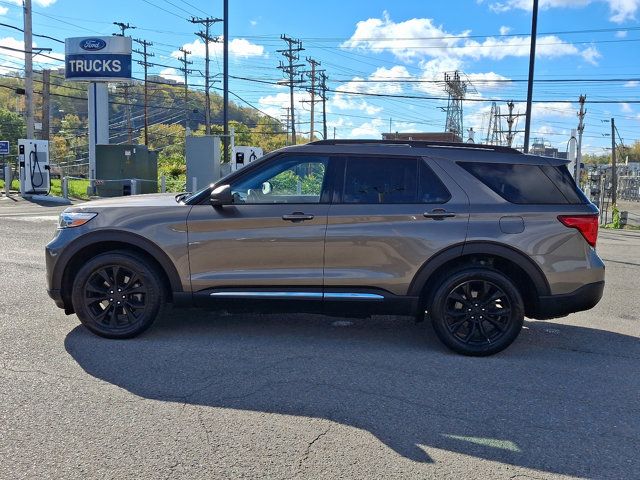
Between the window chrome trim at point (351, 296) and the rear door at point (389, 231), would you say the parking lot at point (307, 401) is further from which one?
the rear door at point (389, 231)

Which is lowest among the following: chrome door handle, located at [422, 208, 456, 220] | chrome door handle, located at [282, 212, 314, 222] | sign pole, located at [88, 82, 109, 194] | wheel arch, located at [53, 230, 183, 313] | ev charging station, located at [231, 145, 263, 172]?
wheel arch, located at [53, 230, 183, 313]

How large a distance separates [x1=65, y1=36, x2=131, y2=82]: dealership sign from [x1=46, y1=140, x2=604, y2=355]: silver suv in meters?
22.7

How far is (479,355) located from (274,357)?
1758 mm

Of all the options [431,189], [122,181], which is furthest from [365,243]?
[122,181]

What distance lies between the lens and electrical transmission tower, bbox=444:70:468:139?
48794 millimetres

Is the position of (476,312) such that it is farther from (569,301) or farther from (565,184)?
(565,184)

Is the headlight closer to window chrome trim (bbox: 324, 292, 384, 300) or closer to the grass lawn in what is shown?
window chrome trim (bbox: 324, 292, 384, 300)

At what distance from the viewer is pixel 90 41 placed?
25641mm

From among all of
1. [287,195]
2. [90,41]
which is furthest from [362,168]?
[90,41]

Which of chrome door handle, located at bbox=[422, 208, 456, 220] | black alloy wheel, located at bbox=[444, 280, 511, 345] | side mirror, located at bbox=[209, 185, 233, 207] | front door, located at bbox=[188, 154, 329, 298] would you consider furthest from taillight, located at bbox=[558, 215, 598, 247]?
side mirror, located at bbox=[209, 185, 233, 207]

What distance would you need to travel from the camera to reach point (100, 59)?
25.4 metres

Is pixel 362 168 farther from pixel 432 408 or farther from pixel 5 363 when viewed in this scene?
pixel 5 363

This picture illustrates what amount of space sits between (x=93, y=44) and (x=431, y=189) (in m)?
25.0

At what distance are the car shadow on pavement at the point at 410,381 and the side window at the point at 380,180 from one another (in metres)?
1.34
